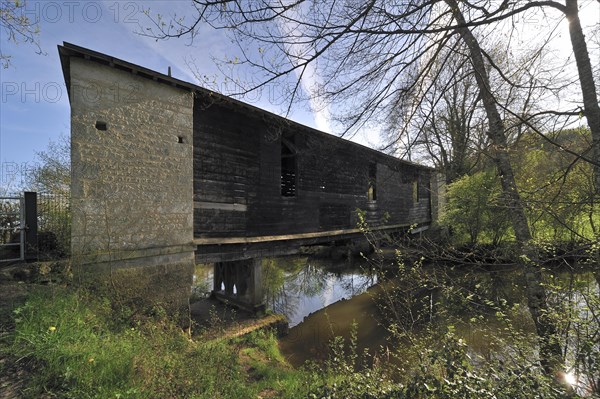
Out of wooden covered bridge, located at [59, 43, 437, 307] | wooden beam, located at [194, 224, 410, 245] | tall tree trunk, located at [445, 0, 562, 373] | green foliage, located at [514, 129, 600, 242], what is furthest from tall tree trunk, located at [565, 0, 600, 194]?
wooden beam, located at [194, 224, 410, 245]

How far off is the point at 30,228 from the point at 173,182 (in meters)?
2.61

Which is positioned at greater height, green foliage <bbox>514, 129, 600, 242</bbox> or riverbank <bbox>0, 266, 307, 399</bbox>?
green foliage <bbox>514, 129, 600, 242</bbox>

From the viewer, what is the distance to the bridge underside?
6.43 m

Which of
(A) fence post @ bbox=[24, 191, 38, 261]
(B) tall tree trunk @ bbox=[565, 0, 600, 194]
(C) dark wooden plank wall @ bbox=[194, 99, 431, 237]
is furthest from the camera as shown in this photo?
(C) dark wooden plank wall @ bbox=[194, 99, 431, 237]

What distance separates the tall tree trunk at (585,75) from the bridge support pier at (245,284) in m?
7.01

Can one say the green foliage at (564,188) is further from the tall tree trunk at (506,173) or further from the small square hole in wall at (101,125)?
the small square hole in wall at (101,125)

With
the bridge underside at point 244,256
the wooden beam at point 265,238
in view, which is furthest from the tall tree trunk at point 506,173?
the bridge underside at point 244,256

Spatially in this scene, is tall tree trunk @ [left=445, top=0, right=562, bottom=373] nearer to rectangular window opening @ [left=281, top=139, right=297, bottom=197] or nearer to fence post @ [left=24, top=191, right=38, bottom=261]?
rectangular window opening @ [left=281, top=139, right=297, bottom=197]

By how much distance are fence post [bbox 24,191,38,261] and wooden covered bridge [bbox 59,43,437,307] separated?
1271 mm

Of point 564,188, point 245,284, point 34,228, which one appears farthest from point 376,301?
point 34,228

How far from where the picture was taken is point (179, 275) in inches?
222

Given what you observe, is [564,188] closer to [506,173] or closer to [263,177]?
[506,173]

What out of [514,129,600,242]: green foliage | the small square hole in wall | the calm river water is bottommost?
the calm river water

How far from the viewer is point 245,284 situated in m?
7.79
